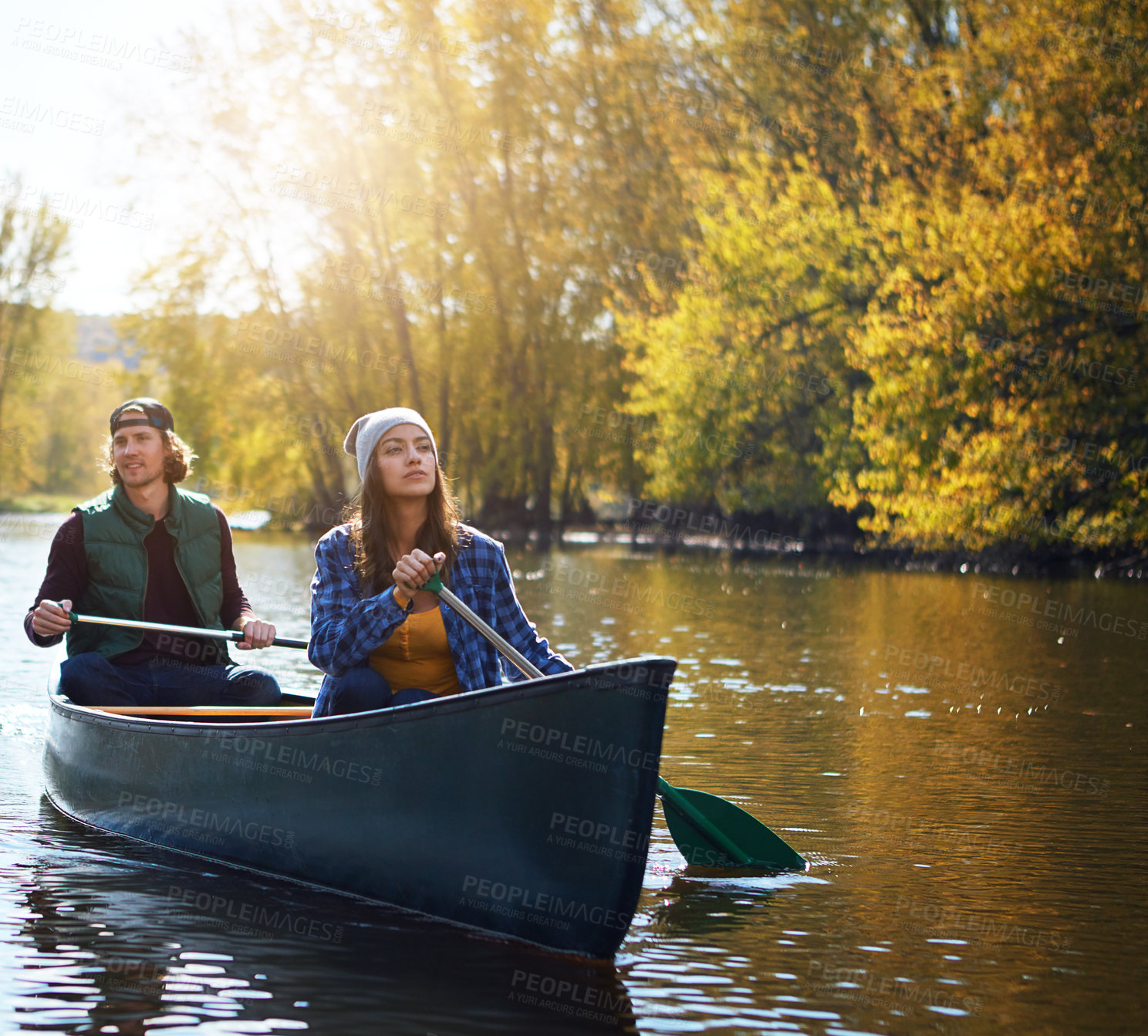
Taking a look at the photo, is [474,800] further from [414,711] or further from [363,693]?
[363,693]

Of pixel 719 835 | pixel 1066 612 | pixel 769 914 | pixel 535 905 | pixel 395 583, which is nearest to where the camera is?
pixel 535 905

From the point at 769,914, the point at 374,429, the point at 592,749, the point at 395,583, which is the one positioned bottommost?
the point at 769,914

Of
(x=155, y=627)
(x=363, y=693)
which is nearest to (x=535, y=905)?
(x=363, y=693)

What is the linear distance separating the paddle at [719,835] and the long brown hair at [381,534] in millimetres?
1240

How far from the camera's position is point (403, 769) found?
456 centimetres

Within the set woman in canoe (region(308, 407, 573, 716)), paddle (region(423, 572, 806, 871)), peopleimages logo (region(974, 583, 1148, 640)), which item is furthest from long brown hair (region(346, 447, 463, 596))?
peopleimages logo (region(974, 583, 1148, 640))

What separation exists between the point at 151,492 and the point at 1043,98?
15.9m

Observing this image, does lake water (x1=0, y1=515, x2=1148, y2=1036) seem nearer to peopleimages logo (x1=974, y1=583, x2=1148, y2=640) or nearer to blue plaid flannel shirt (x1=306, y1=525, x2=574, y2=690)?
blue plaid flannel shirt (x1=306, y1=525, x2=574, y2=690)

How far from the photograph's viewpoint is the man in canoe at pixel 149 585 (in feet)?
20.2

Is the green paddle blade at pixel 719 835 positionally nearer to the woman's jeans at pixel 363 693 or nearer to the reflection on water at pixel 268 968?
the woman's jeans at pixel 363 693

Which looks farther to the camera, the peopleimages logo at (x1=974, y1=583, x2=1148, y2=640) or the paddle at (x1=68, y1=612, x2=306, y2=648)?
the peopleimages logo at (x1=974, y1=583, x2=1148, y2=640)

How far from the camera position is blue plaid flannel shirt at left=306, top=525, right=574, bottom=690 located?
4.73 meters

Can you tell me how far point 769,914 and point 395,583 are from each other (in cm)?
169

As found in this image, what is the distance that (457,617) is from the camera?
5012 mm
